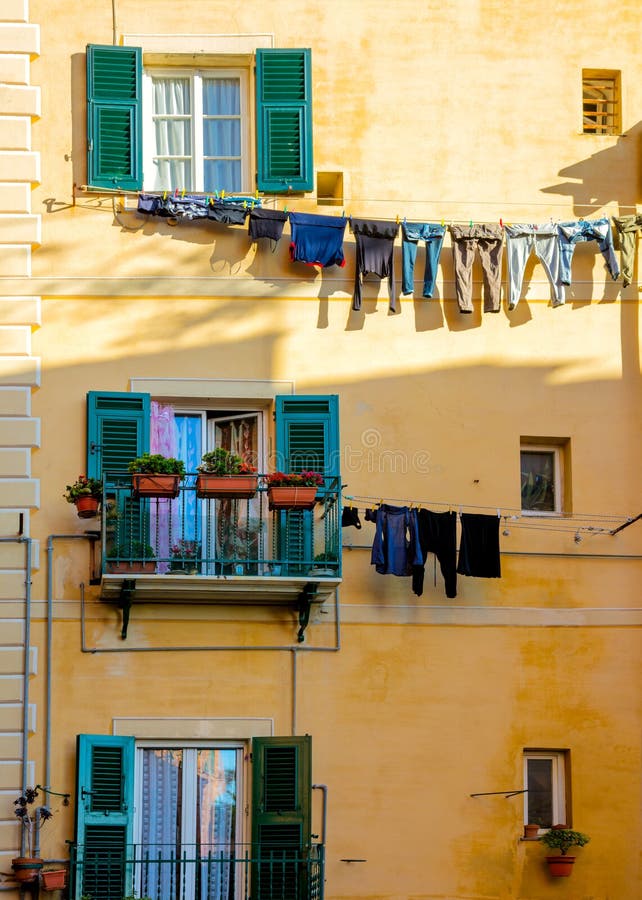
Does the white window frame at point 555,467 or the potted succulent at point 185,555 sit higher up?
the white window frame at point 555,467

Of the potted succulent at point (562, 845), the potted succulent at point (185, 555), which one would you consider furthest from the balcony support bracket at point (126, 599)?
the potted succulent at point (562, 845)

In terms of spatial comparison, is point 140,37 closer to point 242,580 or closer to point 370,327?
point 370,327

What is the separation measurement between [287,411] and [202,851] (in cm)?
465

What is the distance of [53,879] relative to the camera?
1930 centimetres

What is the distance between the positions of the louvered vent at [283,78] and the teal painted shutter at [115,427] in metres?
3.75

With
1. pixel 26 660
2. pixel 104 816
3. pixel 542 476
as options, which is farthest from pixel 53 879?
pixel 542 476

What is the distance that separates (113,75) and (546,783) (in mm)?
8902

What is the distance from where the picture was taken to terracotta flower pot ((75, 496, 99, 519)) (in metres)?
20.0

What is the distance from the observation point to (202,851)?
65.7 feet

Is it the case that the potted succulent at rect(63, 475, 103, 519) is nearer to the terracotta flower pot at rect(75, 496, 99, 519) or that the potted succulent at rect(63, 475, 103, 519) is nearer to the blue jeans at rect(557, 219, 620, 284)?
the terracotta flower pot at rect(75, 496, 99, 519)

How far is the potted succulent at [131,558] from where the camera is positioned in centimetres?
1973

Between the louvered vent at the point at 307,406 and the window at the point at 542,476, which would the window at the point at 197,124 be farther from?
the window at the point at 542,476

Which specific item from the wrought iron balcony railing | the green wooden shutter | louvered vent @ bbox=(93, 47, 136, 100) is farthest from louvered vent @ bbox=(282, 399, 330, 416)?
louvered vent @ bbox=(93, 47, 136, 100)

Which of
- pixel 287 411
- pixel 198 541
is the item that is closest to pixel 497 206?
pixel 287 411
